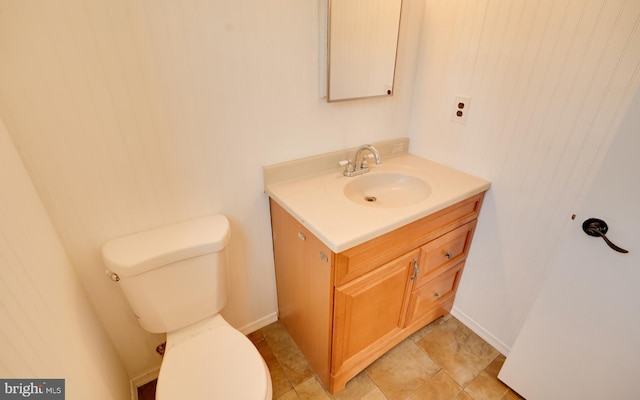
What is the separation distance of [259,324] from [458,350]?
1.10 m

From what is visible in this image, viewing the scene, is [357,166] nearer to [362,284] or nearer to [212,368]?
[362,284]

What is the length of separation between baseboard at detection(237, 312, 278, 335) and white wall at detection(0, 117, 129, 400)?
667 millimetres

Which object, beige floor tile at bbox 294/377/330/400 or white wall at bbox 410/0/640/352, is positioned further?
beige floor tile at bbox 294/377/330/400

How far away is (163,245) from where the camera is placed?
1051 mm

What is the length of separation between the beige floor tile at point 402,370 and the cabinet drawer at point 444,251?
1.43ft

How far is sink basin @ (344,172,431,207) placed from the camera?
1.42m

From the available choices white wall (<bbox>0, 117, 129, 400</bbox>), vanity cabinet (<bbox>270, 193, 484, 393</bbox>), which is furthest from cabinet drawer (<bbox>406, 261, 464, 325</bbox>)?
white wall (<bbox>0, 117, 129, 400</bbox>)

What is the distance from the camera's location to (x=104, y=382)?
0.99 m

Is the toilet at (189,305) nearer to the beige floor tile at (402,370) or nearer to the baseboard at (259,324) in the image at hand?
the baseboard at (259,324)

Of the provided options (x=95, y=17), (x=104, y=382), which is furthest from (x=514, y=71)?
(x=104, y=382)

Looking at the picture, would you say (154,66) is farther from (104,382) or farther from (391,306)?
(391,306)

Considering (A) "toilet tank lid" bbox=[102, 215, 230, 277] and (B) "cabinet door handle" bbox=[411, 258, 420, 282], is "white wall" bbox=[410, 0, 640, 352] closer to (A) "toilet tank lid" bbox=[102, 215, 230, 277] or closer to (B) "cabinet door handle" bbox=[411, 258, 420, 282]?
(B) "cabinet door handle" bbox=[411, 258, 420, 282]

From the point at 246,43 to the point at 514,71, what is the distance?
1066 mm

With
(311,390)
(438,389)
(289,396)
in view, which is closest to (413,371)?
(438,389)
